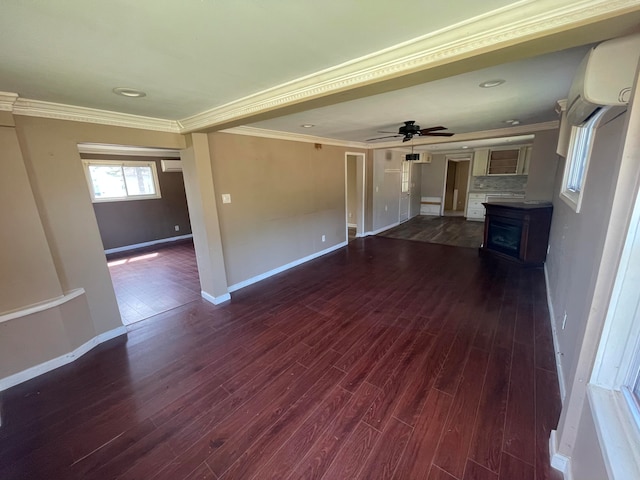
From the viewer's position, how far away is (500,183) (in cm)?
757

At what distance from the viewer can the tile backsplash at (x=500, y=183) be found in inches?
288

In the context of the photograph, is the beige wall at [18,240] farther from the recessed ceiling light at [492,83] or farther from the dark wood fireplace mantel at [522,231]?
the dark wood fireplace mantel at [522,231]

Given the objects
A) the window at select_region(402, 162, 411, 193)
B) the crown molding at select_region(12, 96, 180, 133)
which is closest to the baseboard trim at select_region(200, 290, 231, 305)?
the crown molding at select_region(12, 96, 180, 133)

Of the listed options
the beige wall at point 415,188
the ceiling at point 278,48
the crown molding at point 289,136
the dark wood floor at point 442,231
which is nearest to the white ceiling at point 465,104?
the ceiling at point 278,48

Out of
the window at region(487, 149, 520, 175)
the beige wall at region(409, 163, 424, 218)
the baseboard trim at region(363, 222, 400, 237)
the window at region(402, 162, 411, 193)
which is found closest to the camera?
the baseboard trim at region(363, 222, 400, 237)

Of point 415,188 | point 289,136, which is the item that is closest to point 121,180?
point 289,136

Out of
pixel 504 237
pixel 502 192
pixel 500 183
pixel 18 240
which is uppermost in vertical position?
pixel 500 183

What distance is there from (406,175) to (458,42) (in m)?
7.30

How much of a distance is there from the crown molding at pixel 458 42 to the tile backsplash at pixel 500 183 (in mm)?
7850

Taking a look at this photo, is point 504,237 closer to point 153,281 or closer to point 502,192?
point 502,192

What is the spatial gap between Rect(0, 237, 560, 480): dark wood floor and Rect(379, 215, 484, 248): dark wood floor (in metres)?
2.90

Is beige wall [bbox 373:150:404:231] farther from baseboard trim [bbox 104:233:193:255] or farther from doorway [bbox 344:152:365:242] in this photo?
baseboard trim [bbox 104:233:193:255]

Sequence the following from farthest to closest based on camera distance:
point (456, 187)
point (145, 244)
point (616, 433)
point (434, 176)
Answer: point (456, 187) → point (434, 176) → point (145, 244) → point (616, 433)

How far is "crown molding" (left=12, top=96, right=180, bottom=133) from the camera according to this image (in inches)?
80.9
